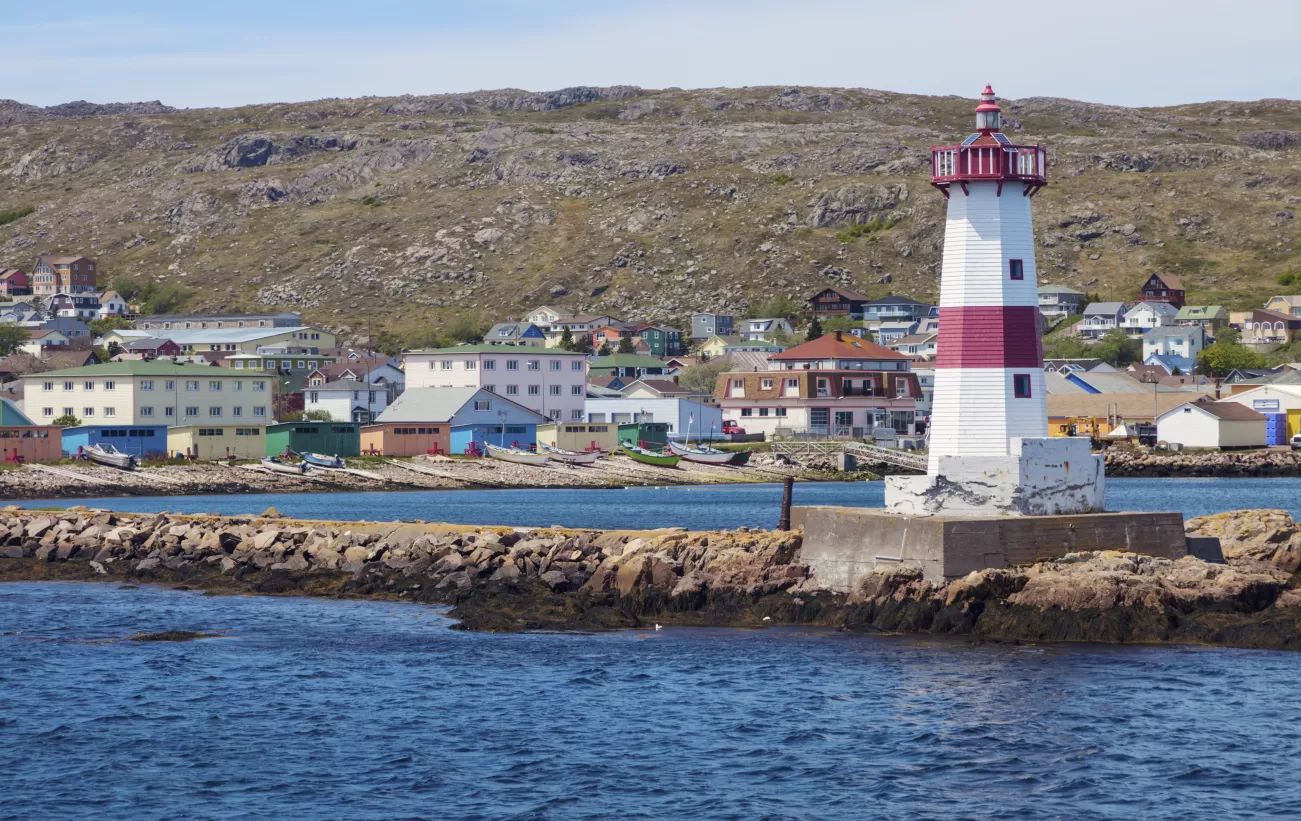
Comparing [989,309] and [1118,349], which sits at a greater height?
[1118,349]

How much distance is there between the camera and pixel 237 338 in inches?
5679

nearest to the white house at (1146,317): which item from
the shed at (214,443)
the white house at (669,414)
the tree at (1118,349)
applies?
the tree at (1118,349)

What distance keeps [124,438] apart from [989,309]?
60137 mm

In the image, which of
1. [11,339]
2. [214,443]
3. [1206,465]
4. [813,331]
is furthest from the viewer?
[11,339]

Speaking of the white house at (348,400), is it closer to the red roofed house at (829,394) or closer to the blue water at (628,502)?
the red roofed house at (829,394)

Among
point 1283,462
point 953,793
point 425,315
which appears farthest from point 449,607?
point 425,315

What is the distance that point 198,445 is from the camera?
7962 cm

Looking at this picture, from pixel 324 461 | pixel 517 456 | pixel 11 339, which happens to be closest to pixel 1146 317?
pixel 517 456

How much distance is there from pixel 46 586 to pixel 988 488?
2179 centimetres

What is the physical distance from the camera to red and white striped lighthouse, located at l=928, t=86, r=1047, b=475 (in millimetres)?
28125

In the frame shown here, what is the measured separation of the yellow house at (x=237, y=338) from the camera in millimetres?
141125

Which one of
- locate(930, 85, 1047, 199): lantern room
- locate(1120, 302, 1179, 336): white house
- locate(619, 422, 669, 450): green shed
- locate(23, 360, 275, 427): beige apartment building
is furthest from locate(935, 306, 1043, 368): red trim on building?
locate(1120, 302, 1179, 336): white house

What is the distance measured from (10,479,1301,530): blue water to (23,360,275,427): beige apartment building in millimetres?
13698

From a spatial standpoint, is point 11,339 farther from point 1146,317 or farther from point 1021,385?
point 1021,385
